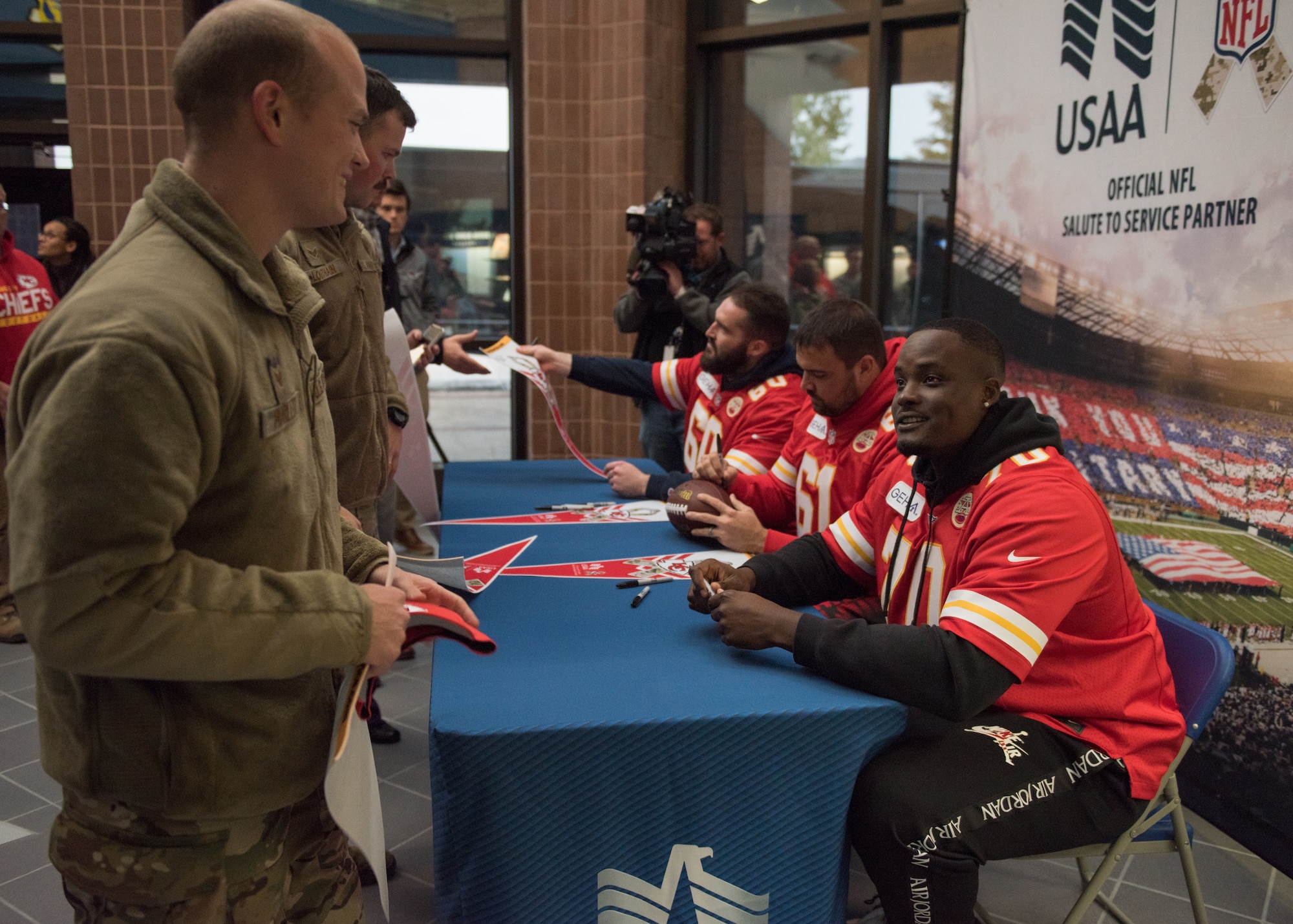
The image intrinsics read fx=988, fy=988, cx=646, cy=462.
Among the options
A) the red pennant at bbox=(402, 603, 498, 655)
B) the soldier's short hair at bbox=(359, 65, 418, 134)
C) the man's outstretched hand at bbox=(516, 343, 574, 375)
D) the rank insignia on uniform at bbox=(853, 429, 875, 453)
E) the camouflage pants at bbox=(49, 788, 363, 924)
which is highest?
the soldier's short hair at bbox=(359, 65, 418, 134)

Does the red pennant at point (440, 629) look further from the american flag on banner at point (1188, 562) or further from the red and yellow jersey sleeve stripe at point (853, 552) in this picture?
the american flag on banner at point (1188, 562)

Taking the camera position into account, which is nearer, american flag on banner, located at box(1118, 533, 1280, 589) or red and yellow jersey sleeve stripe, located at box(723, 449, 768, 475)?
american flag on banner, located at box(1118, 533, 1280, 589)

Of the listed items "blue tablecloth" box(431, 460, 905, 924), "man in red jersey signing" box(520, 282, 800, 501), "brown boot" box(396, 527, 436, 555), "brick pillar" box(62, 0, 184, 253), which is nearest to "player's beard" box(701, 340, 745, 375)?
"man in red jersey signing" box(520, 282, 800, 501)

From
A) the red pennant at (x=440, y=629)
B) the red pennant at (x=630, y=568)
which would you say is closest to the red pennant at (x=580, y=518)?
the red pennant at (x=630, y=568)

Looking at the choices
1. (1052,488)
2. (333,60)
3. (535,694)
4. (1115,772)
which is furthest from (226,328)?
(1115,772)

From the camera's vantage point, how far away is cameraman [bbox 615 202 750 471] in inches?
162

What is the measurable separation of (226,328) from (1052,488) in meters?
1.30

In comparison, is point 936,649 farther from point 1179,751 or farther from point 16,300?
point 16,300

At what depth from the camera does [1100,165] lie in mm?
3078

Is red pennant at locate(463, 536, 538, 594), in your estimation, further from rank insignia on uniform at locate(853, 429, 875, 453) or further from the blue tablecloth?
rank insignia on uniform at locate(853, 429, 875, 453)

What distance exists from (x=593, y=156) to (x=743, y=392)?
9.05 feet

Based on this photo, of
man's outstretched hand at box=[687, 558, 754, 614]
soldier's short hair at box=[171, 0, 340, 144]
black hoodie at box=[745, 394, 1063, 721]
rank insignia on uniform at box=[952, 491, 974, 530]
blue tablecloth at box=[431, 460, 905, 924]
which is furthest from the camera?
man's outstretched hand at box=[687, 558, 754, 614]

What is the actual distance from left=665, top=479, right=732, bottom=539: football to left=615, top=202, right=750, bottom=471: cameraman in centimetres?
139

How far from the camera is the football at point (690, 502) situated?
2.48 meters
